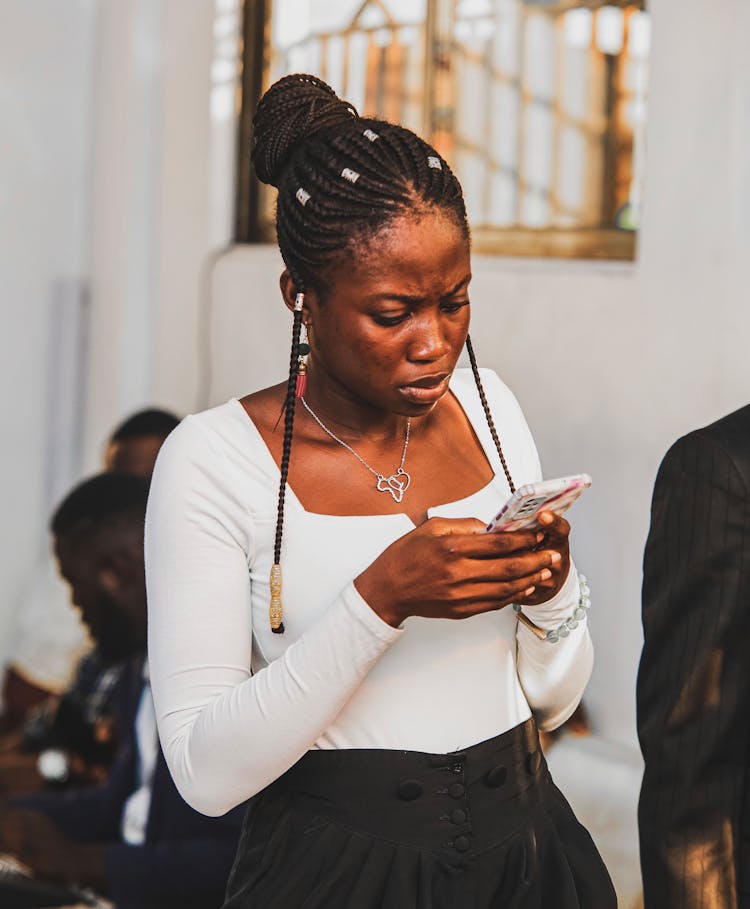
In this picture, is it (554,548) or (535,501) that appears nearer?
(535,501)

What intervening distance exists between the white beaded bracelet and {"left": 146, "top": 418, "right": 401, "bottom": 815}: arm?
232 millimetres

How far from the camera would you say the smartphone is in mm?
1371

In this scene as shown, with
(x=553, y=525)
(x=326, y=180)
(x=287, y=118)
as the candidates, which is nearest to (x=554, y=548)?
(x=553, y=525)

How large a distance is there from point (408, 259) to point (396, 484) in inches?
11.3

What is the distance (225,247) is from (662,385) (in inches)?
80.8

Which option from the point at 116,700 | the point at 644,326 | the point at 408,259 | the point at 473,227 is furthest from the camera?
the point at 473,227

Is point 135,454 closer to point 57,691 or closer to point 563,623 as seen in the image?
point 57,691

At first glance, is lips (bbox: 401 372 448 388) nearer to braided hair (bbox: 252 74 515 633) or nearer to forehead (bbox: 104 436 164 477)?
braided hair (bbox: 252 74 515 633)

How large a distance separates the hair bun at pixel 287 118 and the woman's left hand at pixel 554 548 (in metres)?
0.54

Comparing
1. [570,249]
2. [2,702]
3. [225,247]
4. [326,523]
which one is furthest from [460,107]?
[326,523]

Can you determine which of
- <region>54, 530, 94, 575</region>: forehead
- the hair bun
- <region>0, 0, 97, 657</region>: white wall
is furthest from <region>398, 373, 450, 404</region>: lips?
<region>0, 0, 97, 657</region>: white wall

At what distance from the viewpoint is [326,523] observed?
5.17 feet

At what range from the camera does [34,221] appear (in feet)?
17.3

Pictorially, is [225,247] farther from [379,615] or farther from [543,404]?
[379,615]
